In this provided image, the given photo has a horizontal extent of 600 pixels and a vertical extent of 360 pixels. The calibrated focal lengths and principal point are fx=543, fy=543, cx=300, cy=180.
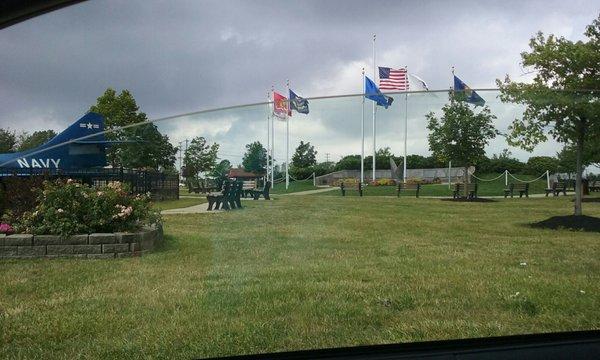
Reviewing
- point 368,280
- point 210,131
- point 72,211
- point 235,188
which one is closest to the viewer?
point 210,131

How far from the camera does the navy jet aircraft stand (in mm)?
1440

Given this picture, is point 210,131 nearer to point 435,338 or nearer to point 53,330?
point 53,330

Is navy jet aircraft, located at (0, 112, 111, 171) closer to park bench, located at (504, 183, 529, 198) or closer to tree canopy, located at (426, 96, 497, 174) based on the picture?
tree canopy, located at (426, 96, 497, 174)

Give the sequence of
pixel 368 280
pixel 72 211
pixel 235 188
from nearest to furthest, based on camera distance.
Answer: pixel 235 188 < pixel 368 280 < pixel 72 211

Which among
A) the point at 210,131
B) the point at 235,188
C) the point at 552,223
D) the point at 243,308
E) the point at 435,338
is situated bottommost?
the point at 435,338

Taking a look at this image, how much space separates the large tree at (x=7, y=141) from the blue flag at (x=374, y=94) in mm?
959

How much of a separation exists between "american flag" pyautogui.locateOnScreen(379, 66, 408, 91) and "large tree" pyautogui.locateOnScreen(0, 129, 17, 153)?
1.00m

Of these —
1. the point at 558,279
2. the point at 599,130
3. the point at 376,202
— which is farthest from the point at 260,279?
the point at 599,130

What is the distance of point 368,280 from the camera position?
1.72 m

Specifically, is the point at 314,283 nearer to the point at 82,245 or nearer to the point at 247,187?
the point at 247,187

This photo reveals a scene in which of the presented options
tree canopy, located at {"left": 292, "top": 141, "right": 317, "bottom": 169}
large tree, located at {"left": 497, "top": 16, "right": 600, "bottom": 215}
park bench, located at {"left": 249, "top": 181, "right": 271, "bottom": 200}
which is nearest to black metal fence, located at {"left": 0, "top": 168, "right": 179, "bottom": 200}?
park bench, located at {"left": 249, "top": 181, "right": 271, "bottom": 200}

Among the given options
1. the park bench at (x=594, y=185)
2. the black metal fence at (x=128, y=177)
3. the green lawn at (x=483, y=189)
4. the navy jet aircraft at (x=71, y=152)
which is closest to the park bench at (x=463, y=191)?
the green lawn at (x=483, y=189)

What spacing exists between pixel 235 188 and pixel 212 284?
11.8 inches

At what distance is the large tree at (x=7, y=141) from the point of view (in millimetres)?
1386
